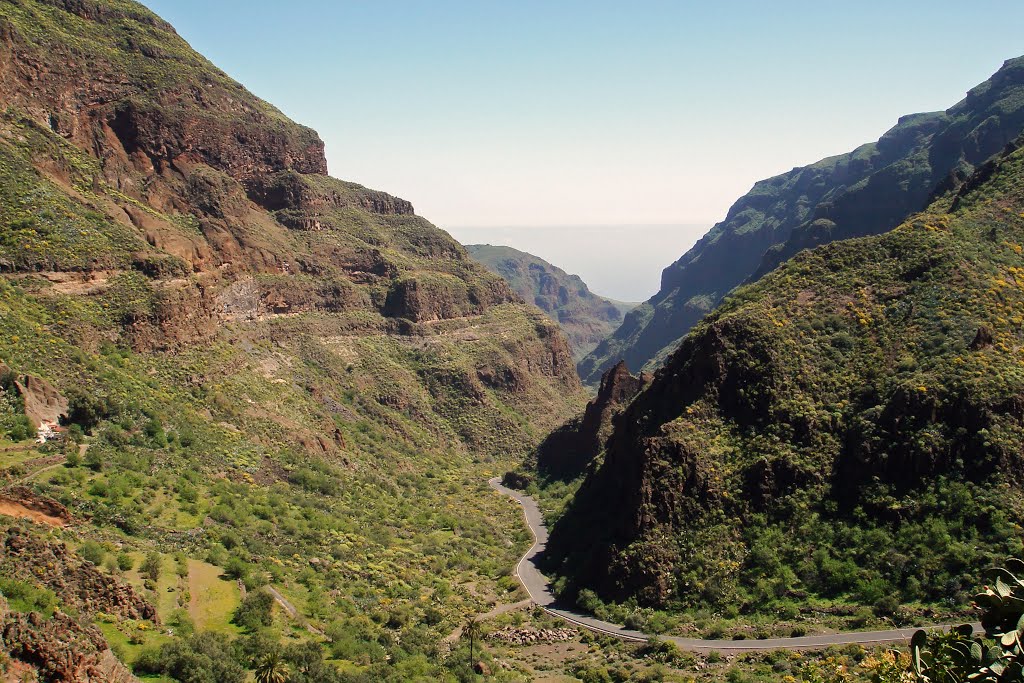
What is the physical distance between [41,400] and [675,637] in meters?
45.1

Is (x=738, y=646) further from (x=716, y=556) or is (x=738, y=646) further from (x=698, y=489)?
(x=698, y=489)

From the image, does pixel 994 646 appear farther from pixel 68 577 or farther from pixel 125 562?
pixel 125 562

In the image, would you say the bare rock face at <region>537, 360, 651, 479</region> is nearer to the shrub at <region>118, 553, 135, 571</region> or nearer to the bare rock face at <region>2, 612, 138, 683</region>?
the shrub at <region>118, 553, 135, 571</region>

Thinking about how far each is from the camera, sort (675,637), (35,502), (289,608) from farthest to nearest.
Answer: (675,637) → (289,608) → (35,502)

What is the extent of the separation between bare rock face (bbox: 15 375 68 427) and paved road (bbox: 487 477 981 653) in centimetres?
3706

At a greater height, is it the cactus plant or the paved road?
the cactus plant

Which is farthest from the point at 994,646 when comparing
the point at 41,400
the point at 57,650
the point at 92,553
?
the point at 41,400

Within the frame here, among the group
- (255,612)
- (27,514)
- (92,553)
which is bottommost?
(255,612)

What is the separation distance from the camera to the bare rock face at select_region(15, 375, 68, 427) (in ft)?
160

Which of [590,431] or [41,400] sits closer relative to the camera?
[41,400]

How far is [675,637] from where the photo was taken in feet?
146

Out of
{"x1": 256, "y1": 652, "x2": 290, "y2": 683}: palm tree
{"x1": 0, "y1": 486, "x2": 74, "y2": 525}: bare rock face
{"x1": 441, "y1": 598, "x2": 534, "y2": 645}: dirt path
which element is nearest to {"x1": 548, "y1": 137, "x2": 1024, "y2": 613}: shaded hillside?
{"x1": 441, "y1": 598, "x2": 534, "y2": 645}: dirt path

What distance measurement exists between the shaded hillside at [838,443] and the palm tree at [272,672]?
25738mm

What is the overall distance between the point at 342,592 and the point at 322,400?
38.5 metres
